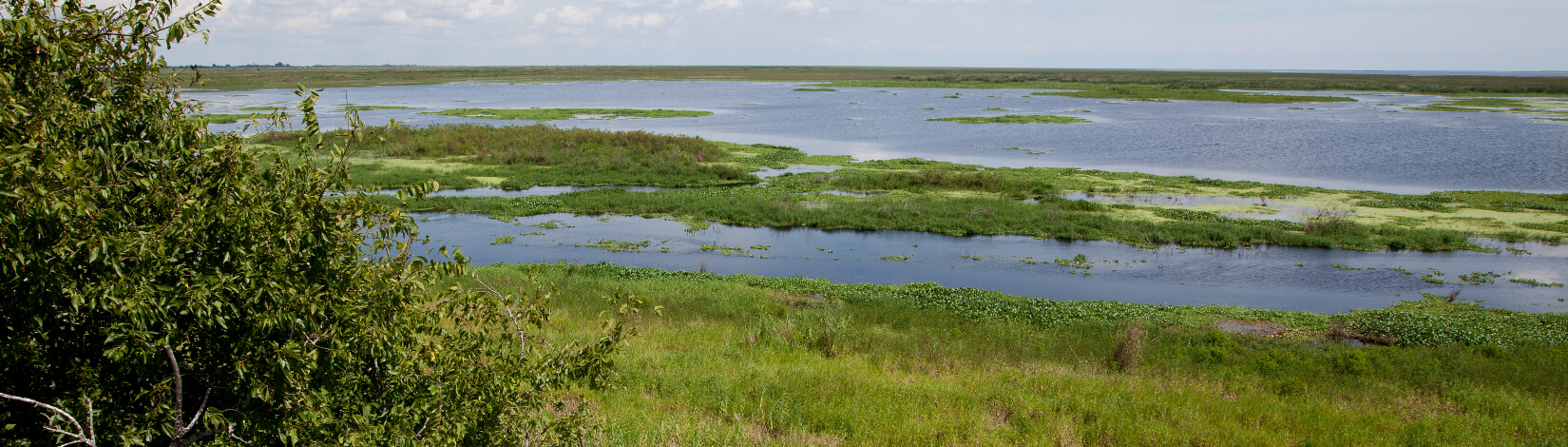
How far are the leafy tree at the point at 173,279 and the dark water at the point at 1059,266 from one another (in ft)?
A: 58.0

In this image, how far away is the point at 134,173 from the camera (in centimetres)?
427

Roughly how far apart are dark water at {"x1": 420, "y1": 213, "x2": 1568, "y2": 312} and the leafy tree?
17.7 metres

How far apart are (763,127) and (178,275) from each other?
63720 mm

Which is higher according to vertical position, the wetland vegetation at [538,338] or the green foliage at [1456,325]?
the wetland vegetation at [538,338]

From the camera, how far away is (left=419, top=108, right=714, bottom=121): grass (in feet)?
238

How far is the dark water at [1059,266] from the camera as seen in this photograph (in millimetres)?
20688

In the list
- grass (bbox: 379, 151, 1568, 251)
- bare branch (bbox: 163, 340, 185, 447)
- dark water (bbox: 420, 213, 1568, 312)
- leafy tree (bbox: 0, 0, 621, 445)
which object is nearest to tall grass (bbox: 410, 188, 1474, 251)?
grass (bbox: 379, 151, 1568, 251)

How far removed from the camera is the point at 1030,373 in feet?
40.0

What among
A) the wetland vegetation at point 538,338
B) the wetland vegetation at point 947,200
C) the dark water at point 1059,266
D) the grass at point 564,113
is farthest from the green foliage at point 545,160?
the grass at point 564,113

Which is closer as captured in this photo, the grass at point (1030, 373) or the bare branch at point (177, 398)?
the bare branch at point (177, 398)

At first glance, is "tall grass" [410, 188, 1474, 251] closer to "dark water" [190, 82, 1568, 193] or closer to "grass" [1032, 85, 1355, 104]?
"dark water" [190, 82, 1568, 193]

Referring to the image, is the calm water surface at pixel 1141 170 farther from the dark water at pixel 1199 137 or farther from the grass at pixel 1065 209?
the grass at pixel 1065 209

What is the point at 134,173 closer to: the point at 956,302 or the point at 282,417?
the point at 282,417

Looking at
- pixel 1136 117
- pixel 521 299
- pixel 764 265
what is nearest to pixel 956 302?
pixel 764 265
